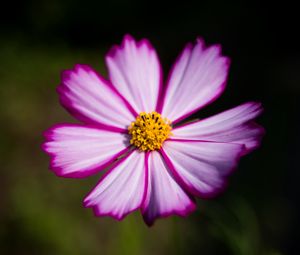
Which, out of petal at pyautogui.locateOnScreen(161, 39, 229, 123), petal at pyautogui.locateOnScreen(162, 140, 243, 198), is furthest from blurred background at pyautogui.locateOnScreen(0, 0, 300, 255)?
petal at pyautogui.locateOnScreen(161, 39, 229, 123)

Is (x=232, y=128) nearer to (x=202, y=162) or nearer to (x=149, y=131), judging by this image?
(x=202, y=162)

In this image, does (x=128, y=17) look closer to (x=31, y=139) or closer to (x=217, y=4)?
(x=217, y=4)

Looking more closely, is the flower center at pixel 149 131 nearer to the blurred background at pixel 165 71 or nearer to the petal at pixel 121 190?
the petal at pixel 121 190

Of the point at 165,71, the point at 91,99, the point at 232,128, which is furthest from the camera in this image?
the point at 165,71

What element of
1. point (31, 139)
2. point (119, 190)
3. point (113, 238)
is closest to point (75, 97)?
point (119, 190)

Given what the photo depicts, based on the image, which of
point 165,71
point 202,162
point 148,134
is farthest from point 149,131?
point 165,71

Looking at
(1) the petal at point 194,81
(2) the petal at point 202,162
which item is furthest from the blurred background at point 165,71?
(1) the petal at point 194,81

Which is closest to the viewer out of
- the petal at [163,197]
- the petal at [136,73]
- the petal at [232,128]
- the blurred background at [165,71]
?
the petal at [163,197]
